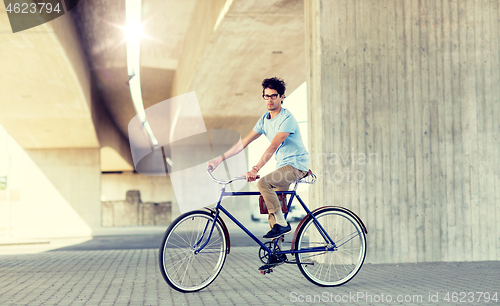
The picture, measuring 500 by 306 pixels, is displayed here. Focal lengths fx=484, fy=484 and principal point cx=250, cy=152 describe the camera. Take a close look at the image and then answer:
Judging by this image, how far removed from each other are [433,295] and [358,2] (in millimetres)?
3955

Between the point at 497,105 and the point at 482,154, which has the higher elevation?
the point at 497,105

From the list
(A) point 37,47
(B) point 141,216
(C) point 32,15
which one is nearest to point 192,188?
(A) point 37,47

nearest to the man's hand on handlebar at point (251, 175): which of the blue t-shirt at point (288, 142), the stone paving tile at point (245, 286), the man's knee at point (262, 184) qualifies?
the man's knee at point (262, 184)

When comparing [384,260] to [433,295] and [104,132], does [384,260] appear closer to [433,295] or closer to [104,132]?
[433,295]

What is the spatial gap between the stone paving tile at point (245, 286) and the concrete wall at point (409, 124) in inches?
20.5

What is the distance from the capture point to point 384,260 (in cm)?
618

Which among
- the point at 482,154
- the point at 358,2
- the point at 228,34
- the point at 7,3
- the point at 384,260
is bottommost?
the point at 384,260

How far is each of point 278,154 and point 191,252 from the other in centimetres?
121

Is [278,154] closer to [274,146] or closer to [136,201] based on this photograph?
[274,146]

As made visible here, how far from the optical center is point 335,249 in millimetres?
4566

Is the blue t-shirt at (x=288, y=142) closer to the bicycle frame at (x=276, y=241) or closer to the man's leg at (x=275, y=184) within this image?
the man's leg at (x=275, y=184)

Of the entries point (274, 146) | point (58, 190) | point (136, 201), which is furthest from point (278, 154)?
point (136, 201)

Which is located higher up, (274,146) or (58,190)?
(274,146)

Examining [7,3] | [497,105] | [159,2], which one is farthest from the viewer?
[159,2]
